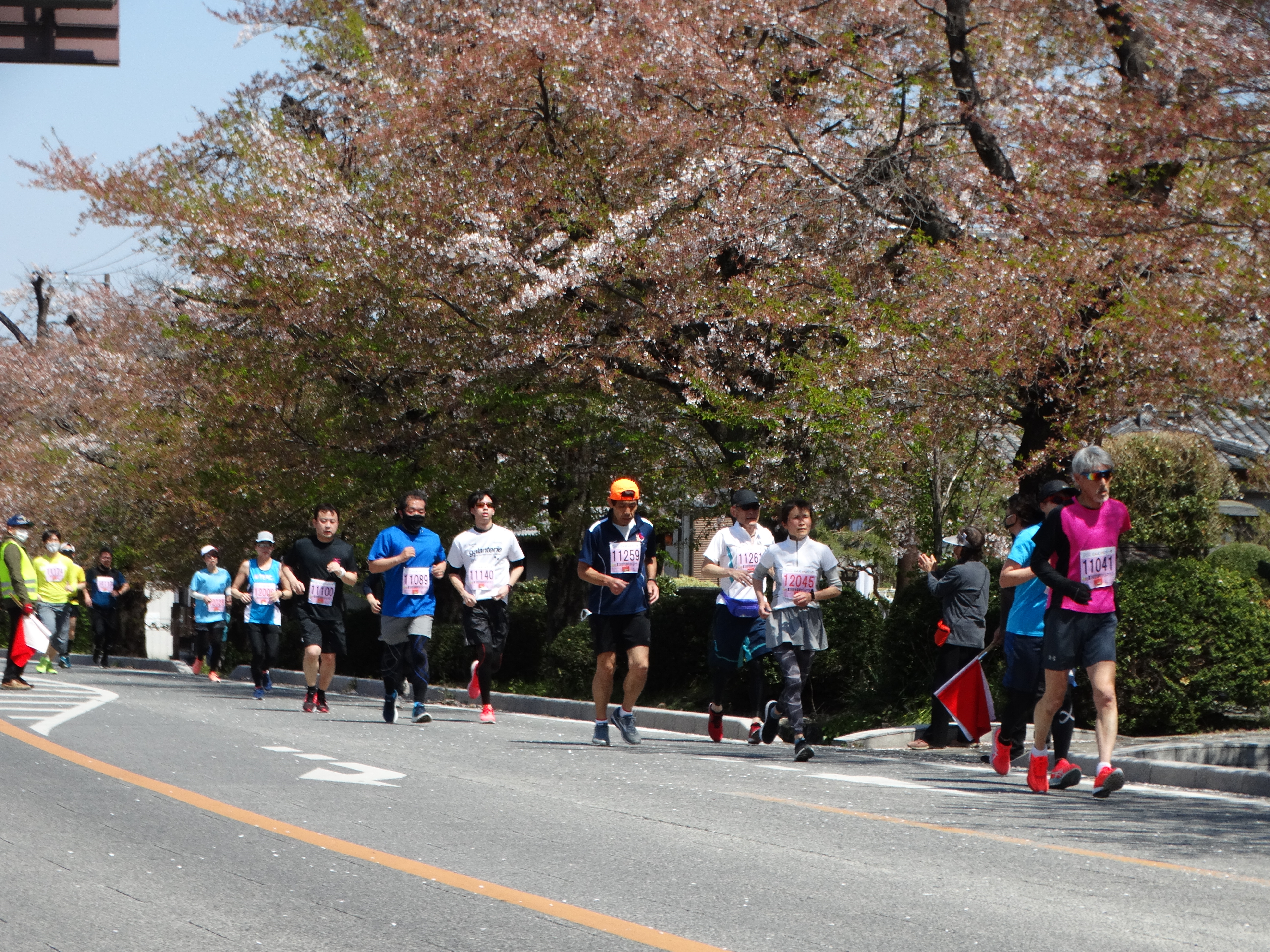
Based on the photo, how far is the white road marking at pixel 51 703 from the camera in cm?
1311

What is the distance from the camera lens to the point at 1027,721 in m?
10.7

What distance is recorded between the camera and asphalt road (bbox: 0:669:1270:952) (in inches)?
215

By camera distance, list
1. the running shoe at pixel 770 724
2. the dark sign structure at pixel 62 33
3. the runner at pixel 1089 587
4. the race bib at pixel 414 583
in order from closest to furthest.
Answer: the runner at pixel 1089 587 < the dark sign structure at pixel 62 33 < the running shoe at pixel 770 724 < the race bib at pixel 414 583

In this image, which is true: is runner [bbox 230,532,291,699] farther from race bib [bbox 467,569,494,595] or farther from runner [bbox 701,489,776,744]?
runner [bbox 701,489,776,744]

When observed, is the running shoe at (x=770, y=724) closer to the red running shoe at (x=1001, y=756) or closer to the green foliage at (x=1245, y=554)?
the red running shoe at (x=1001, y=756)

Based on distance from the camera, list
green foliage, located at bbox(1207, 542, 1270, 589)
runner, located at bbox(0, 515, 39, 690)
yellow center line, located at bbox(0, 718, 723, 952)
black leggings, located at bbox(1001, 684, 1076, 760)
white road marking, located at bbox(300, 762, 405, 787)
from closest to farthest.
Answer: yellow center line, located at bbox(0, 718, 723, 952), white road marking, located at bbox(300, 762, 405, 787), black leggings, located at bbox(1001, 684, 1076, 760), runner, located at bbox(0, 515, 39, 690), green foliage, located at bbox(1207, 542, 1270, 589)

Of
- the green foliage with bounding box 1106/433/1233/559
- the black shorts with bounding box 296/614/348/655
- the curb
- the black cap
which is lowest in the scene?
the curb

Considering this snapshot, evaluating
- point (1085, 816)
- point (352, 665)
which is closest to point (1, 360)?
point (352, 665)

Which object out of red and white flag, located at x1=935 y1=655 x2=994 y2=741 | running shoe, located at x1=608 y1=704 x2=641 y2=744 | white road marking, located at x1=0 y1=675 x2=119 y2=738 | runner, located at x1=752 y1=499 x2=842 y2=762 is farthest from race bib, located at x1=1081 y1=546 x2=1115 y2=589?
white road marking, located at x1=0 y1=675 x2=119 y2=738

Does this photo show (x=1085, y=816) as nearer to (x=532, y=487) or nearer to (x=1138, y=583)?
(x=1138, y=583)

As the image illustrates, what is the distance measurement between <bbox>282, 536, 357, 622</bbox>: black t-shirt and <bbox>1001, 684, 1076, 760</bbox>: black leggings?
7.10 m

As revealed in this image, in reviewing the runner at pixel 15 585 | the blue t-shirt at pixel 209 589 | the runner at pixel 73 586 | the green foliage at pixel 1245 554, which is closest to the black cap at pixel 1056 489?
the green foliage at pixel 1245 554

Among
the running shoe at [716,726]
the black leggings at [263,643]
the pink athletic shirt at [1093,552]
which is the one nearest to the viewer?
the pink athletic shirt at [1093,552]

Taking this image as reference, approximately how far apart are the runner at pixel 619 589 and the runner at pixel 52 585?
459 inches
